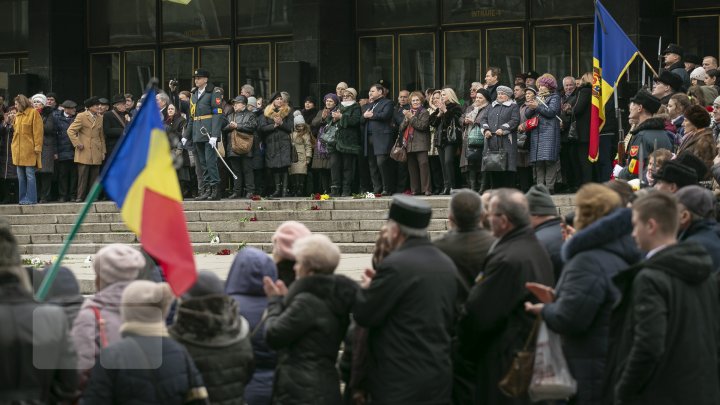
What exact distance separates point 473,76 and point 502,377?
60.1 feet

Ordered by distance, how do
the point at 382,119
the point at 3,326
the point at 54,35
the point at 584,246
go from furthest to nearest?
1. the point at 54,35
2. the point at 382,119
3. the point at 584,246
4. the point at 3,326

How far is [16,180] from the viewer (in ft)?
82.4

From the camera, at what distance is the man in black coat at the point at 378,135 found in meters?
20.9

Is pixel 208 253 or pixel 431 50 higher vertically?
pixel 431 50

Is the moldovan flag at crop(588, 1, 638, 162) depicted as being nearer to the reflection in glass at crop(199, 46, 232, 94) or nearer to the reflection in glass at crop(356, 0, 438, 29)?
the reflection in glass at crop(356, 0, 438, 29)

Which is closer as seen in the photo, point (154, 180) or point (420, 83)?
point (154, 180)

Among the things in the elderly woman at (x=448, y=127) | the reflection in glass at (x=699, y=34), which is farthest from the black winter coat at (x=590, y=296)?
the reflection in glass at (x=699, y=34)

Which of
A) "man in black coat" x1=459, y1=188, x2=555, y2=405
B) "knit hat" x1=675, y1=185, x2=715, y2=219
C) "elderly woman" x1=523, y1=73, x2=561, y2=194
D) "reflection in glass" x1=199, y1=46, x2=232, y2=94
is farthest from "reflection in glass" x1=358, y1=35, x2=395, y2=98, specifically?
"man in black coat" x1=459, y1=188, x2=555, y2=405

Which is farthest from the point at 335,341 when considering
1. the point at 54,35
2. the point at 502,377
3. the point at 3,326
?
the point at 54,35

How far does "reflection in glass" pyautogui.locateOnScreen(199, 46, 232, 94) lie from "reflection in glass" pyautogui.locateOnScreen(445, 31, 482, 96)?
5.12 metres

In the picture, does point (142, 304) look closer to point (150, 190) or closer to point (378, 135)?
point (150, 190)

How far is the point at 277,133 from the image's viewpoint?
2205cm

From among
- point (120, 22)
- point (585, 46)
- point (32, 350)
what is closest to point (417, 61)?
point (585, 46)

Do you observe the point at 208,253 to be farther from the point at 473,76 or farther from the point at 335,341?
the point at 335,341
